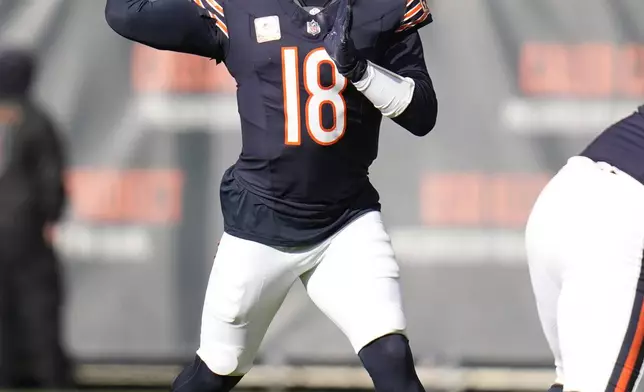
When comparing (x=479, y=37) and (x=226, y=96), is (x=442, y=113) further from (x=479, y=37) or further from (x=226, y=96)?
(x=226, y=96)

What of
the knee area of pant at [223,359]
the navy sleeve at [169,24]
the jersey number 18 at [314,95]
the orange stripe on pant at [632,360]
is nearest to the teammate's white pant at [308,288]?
the knee area of pant at [223,359]

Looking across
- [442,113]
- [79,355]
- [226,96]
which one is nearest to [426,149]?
[442,113]

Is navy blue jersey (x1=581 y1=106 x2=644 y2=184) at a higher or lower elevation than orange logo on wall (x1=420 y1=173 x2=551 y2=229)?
higher

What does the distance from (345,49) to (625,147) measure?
810 millimetres

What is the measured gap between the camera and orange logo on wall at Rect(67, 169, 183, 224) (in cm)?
514

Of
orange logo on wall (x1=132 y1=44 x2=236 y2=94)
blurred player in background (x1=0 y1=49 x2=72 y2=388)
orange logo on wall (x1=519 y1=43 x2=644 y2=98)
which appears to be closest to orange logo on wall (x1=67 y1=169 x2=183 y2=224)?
blurred player in background (x1=0 y1=49 x2=72 y2=388)

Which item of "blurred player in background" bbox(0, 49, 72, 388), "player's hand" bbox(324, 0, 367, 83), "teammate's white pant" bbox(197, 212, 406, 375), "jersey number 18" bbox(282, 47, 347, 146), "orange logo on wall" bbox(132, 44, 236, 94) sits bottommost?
"blurred player in background" bbox(0, 49, 72, 388)

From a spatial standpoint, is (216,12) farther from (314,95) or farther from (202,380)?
(202,380)

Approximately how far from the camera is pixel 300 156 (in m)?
3.29

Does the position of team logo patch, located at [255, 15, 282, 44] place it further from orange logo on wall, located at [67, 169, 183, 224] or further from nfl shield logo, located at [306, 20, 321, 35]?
orange logo on wall, located at [67, 169, 183, 224]

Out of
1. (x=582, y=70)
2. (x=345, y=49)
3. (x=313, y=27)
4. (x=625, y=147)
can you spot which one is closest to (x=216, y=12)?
(x=313, y=27)

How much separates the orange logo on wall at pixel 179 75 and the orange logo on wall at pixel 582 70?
129 centimetres

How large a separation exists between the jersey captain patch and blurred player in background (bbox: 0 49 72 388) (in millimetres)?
2348

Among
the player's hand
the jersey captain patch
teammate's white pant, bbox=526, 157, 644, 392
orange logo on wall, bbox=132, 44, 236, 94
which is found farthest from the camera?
orange logo on wall, bbox=132, 44, 236, 94
